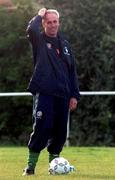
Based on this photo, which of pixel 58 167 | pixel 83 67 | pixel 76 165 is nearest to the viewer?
pixel 58 167

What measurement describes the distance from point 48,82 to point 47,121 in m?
0.48

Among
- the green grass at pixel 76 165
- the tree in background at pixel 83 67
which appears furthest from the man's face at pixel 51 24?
the tree in background at pixel 83 67

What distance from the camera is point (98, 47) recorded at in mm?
18953

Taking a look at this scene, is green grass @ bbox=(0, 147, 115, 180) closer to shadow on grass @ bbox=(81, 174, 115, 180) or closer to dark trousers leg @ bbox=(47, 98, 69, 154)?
shadow on grass @ bbox=(81, 174, 115, 180)

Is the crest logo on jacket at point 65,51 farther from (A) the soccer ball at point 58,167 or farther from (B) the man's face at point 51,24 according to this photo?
(A) the soccer ball at point 58,167

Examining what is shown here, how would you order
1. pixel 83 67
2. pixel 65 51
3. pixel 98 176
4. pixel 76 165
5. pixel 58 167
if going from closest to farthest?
pixel 98 176 → pixel 58 167 → pixel 65 51 → pixel 76 165 → pixel 83 67

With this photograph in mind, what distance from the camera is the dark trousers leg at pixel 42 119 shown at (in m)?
8.83

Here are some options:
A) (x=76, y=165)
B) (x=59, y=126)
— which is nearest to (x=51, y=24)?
(x=59, y=126)

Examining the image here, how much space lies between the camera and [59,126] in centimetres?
908

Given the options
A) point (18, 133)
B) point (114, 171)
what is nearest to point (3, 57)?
point (18, 133)

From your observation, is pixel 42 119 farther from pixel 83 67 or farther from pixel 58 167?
pixel 83 67

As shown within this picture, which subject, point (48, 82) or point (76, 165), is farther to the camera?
→ point (76, 165)

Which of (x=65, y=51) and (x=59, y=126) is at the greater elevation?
(x=65, y=51)

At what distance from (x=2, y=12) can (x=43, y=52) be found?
38.0 ft
